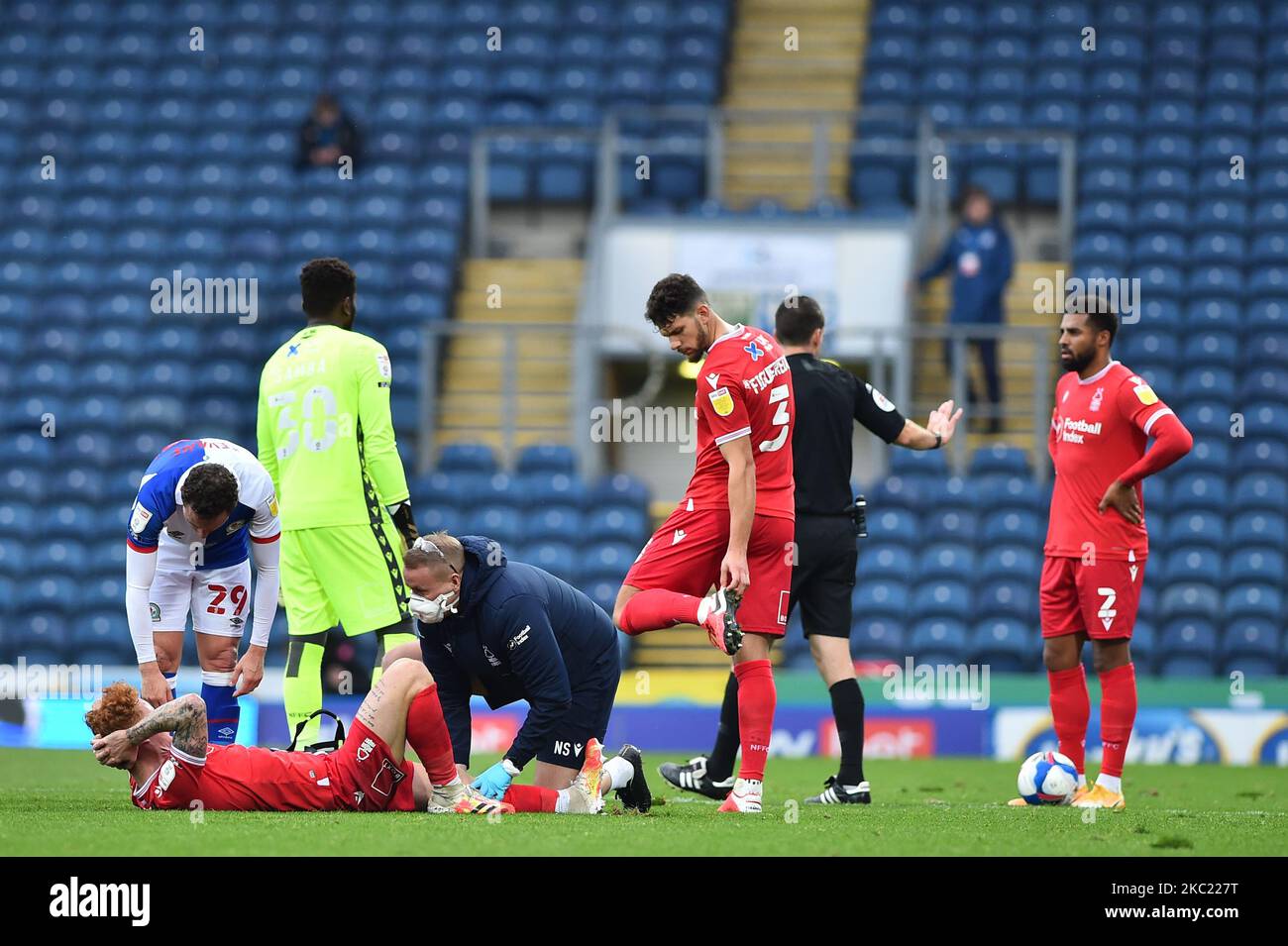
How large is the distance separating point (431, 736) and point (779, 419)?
6.30 feet

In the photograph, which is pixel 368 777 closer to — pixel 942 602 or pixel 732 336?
pixel 732 336

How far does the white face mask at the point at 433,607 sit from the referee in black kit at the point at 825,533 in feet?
5.42

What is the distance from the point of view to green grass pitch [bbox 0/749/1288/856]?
214 inches

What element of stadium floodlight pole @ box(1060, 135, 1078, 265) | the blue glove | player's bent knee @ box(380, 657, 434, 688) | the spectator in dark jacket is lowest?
the blue glove

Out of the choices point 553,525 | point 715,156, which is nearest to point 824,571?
point 553,525

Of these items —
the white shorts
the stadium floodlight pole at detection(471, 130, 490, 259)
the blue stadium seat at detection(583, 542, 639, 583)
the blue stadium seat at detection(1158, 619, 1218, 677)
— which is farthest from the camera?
the stadium floodlight pole at detection(471, 130, 490, 259)

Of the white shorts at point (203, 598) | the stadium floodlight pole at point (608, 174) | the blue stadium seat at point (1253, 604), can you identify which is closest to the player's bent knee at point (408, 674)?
the white shorts at point (203, 598)

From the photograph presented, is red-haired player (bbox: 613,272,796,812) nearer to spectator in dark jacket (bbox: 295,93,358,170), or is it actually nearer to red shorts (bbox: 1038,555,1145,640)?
red shorts (bbox: 1038,555,1145,640)

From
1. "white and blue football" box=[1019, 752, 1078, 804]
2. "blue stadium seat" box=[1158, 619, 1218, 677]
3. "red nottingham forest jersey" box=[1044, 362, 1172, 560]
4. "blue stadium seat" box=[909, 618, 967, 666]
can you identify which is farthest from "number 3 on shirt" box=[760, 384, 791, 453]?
"blue stadium seat" box=[1158, 619, 1218, 677]

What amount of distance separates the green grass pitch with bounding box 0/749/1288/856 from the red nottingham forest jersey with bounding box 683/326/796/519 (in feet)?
4.29

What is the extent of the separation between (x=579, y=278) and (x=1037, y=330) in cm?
508

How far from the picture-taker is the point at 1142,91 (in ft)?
63.4

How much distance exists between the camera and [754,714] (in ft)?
Result: 23.2
